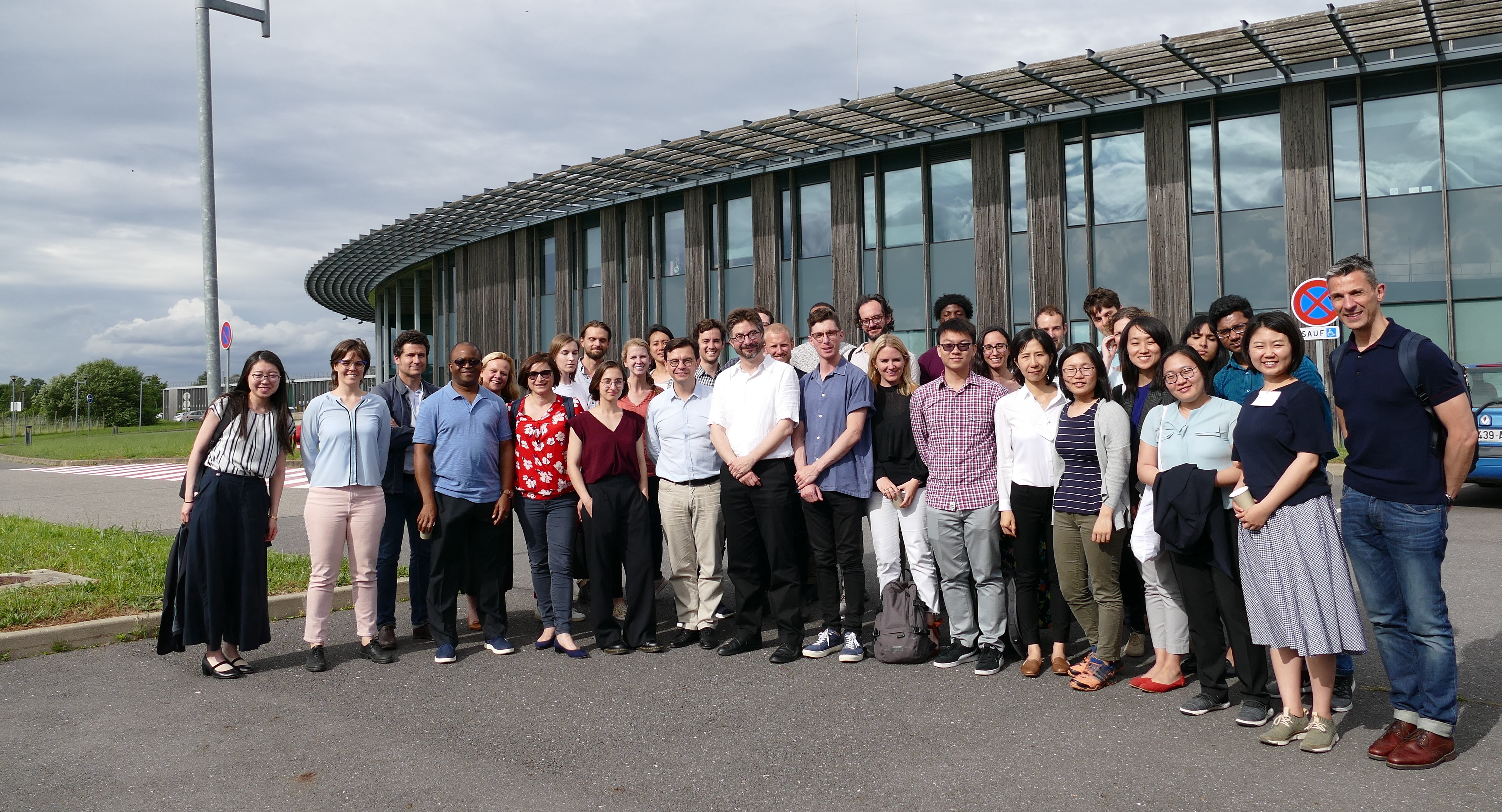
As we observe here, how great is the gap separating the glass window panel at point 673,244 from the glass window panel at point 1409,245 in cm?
1519

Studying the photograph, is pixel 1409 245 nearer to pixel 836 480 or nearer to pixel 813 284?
pixel 813 284

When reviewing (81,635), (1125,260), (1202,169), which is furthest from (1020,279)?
(81,635)

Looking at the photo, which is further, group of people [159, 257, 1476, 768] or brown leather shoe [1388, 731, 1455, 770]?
group of people [159, 257, 1476, 768]

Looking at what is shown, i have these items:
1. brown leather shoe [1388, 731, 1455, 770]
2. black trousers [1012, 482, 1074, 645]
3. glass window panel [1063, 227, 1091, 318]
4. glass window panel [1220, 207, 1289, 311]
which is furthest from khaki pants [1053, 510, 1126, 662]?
glass window panel [1063, 227, 1091, 318]

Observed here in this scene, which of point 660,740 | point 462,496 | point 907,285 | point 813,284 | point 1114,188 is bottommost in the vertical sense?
point 660,740

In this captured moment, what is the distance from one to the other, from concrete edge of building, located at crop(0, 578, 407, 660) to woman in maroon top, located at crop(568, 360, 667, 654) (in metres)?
1.61

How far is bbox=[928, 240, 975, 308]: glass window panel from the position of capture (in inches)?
838

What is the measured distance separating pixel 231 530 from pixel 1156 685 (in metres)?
5.15

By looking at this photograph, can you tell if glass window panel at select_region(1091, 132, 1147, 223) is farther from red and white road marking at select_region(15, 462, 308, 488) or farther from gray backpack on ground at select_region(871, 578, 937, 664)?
red and white road marking at select_region(15, 462, 308, 488)

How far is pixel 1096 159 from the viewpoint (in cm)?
1997

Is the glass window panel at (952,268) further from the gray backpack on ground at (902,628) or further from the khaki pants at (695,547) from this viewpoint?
the gray backpack on ground at (902,628)

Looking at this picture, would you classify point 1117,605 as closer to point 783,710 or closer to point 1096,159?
point 783,710

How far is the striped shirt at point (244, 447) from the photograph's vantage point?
18.9ft

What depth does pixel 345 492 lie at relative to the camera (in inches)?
235
